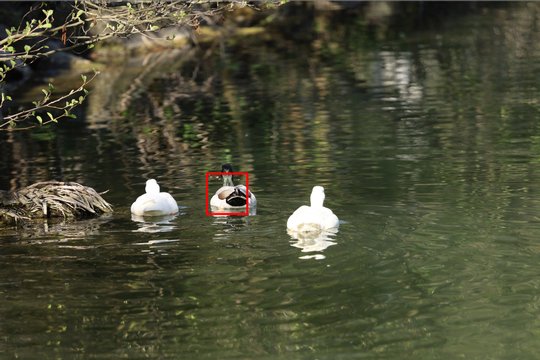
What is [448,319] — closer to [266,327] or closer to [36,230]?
[266,327]

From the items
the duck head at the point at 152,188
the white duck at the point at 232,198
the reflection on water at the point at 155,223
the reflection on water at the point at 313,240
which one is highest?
the duck head at the point at 152,188

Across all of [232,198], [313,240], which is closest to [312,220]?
[313,240]

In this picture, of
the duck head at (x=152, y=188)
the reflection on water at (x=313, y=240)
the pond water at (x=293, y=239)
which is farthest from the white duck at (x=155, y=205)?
the reflection on water at (x=313, y=240)

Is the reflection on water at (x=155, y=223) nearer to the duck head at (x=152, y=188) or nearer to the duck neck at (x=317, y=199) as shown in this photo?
the duck head at (x=152, y=188)

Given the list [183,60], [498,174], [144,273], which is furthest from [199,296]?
[183,60]

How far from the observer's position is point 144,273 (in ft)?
52.7

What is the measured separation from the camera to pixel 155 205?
1938 centimetres

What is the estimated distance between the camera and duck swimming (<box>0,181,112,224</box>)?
67.2 feet

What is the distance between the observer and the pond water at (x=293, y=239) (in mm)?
13289

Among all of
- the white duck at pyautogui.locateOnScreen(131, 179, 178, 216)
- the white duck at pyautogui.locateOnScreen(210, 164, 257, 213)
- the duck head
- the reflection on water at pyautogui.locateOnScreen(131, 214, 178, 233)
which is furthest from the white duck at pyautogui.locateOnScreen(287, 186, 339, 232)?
the duck head

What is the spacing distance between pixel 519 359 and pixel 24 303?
6.10 m

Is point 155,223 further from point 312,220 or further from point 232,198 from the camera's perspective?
point 312,220

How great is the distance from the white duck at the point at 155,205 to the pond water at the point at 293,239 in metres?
0.21

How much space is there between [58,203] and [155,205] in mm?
2072
